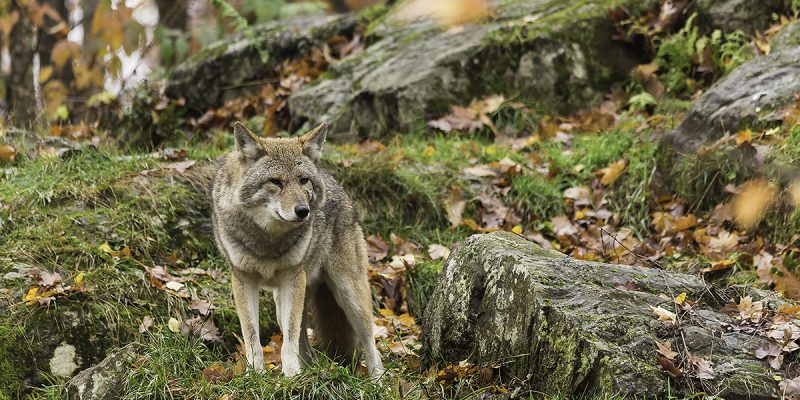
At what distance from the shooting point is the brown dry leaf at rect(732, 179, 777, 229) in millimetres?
7469

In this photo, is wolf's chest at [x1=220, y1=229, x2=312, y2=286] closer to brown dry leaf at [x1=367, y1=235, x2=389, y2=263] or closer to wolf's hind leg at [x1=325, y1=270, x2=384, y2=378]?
wolf's hind leg at [x1=325, y1=270, x2=384, y2=378]

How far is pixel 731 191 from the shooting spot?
780 centimetres

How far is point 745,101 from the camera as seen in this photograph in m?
8.40

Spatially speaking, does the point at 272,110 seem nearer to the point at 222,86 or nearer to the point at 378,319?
the point at 222,86

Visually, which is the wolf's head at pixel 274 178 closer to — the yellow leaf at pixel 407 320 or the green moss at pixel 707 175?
the yellow leaf at pixel 407 320

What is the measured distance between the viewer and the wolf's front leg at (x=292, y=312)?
6.06 meters

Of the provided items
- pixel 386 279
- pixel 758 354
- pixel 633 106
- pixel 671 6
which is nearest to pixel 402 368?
pixel 386 279

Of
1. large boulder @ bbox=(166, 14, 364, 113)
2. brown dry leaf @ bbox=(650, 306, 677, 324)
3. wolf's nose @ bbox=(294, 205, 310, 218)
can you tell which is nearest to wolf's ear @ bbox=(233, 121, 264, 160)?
wolf's nose @ bbox=(294, 205, 310, 218)

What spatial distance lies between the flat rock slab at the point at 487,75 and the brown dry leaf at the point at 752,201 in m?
3.73

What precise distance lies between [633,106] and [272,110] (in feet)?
16.0

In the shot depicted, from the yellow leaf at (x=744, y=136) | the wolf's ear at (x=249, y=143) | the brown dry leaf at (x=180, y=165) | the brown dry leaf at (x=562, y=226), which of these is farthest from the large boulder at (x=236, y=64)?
the yellow leaf at (x=744, y=136)

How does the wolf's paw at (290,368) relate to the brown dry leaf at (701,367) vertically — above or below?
below

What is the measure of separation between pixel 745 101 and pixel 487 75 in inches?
147

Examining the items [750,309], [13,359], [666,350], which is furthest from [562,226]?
[13,359]
